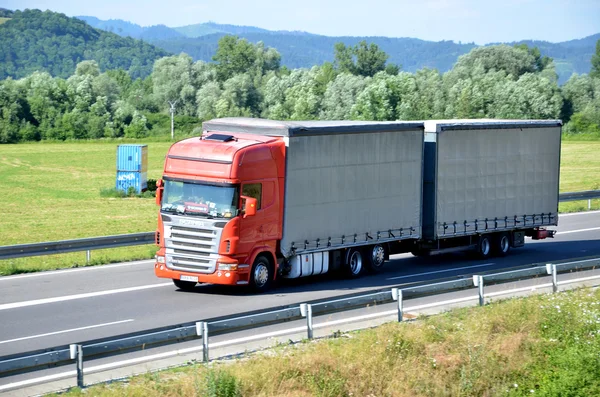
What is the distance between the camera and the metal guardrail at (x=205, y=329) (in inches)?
476

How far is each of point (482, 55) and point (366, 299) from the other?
11471 centimetres

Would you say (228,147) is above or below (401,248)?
above

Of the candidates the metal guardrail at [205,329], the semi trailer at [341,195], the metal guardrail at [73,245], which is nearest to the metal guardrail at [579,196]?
the semi trailer at [341,195]

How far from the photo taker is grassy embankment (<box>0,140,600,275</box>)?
27938mm

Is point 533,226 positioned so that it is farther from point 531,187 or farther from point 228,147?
point 228,147

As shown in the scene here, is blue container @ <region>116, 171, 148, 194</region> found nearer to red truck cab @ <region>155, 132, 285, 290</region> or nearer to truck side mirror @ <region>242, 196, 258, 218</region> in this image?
red truck cab @ <region>155, 132, 285, 290</region>

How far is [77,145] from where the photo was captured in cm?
9044

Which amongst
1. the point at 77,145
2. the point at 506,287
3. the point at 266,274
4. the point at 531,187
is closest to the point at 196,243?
the point at 266,274

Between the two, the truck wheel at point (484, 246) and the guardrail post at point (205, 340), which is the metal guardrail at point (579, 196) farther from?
the guardrail post at point (205, 340)

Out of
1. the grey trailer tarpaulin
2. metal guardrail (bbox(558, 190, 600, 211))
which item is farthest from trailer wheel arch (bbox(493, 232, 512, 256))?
metal guardrail (bbox(558, 190, 600, 211))

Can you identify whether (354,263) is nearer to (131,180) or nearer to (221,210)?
(221,210)

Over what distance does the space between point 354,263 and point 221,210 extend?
14.3 feet

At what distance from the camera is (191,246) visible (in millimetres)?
20297

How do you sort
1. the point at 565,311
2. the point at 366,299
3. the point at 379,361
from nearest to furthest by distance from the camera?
1. the point at 379,361
2. the point at 366,299
3. the point at 565,311
